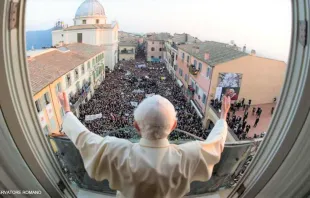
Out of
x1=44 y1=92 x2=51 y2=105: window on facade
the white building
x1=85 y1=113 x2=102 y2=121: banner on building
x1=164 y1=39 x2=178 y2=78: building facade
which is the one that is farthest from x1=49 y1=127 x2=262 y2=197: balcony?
the white building

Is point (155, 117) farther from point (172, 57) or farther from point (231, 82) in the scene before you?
point (172, 57)

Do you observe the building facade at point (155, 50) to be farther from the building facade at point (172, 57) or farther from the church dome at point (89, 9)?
the church dome at point (89, 9)

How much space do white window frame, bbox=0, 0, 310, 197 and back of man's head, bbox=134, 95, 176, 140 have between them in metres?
0.57

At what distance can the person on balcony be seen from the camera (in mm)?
851

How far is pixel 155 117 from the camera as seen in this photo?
2.72ft

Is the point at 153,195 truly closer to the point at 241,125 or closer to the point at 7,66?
the point at 7,66

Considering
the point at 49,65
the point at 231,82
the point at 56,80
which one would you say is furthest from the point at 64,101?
the point at 231,82

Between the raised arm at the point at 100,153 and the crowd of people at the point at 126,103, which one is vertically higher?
the raised arm at the point at 100,153

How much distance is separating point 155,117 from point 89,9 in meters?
26.3

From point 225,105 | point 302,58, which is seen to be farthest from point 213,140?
point 302,58

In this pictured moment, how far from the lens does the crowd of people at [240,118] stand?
735 cm

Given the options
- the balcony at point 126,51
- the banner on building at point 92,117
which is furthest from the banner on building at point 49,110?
the balcony at point 126,51

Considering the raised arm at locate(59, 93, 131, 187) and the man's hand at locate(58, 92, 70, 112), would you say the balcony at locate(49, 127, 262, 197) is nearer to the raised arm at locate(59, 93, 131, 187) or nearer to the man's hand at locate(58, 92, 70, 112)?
the man's hand at locate(58, 92, 70, 112)

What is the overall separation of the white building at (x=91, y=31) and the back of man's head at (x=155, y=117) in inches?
857
